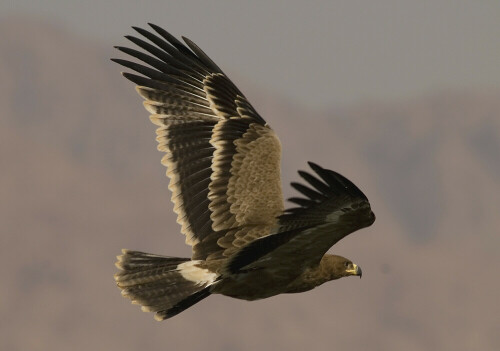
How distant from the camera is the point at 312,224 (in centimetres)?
1311

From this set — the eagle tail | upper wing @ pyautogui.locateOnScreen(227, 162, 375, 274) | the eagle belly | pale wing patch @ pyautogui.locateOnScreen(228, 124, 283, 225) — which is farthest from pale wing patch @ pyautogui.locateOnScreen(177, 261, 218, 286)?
pale wing patch @ pyautogui.locateOnScreen(228, 124, 283, 225)

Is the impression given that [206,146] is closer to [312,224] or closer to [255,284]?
[255,284]

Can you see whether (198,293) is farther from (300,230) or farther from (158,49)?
(158,49)

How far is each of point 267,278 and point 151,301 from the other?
1645mm

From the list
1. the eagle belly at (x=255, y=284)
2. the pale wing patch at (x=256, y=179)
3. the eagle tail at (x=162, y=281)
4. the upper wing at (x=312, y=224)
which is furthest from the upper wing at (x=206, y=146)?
the upper wing at (x=312, y=224)

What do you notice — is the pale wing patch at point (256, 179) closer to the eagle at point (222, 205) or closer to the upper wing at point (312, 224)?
the eagle at point (222, 205)

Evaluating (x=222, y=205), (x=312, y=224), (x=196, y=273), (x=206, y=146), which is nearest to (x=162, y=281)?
(x=196, y=273)

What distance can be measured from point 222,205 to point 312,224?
2.93 m

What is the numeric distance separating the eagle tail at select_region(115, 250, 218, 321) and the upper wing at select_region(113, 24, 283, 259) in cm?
34

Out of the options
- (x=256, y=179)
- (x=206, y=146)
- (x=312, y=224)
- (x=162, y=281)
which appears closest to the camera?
(x=312, y=224)

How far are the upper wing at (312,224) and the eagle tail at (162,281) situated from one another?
2.50ft

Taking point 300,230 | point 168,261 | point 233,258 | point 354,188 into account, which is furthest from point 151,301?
point 354,188

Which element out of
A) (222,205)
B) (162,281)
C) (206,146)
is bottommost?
(162,281)

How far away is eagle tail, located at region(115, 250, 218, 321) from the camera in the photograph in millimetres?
15055
